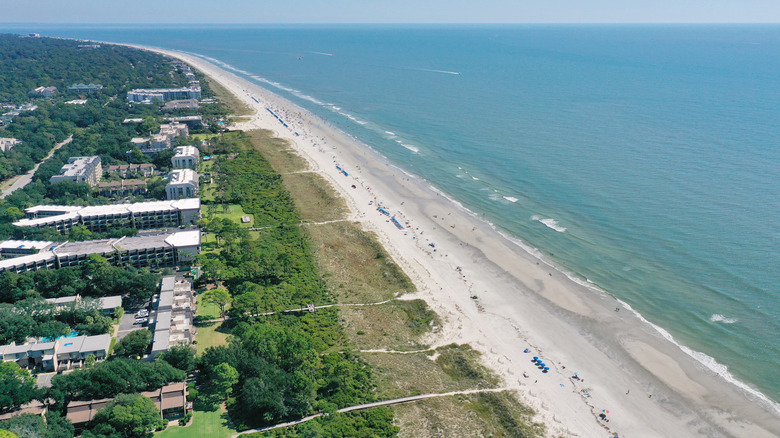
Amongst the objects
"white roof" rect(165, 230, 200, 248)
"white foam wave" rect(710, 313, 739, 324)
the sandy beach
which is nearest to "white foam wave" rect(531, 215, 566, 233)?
the sandy beach

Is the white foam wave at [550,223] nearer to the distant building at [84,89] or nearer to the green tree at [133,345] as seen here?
the green tree at [133,345]

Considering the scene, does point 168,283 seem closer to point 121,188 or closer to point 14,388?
point 14,388

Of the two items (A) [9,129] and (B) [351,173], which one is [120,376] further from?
(A) [9,129]

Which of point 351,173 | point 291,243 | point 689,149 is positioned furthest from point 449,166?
point 689,149

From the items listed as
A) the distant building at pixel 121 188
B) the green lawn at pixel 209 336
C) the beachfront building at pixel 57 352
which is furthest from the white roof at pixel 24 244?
the green lawn at pixel 209 336

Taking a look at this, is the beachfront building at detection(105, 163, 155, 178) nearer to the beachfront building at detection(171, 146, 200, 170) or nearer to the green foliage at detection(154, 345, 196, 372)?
the beachfront building at detection(171, 146, 200, 170)

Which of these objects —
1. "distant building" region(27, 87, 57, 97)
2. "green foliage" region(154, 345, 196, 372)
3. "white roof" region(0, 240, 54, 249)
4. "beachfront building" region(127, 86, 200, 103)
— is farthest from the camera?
"distant building" region(27, 87, 57, 97)

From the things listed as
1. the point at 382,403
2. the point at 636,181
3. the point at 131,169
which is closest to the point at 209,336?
the point at 382,403
